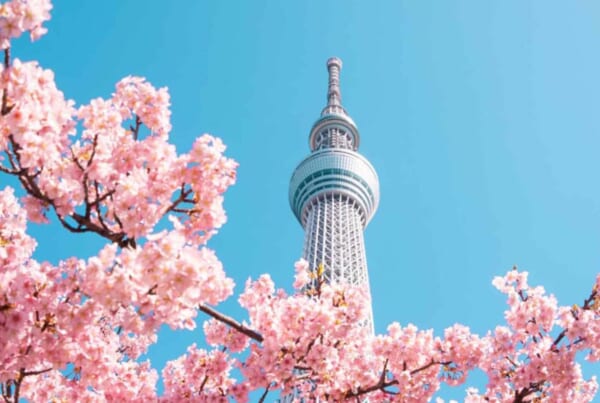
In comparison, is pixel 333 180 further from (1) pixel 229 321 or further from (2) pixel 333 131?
(1) pixel 229 321

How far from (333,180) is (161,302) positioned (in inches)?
2375

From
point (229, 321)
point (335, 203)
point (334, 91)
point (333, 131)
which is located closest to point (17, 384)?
point (229, 321)

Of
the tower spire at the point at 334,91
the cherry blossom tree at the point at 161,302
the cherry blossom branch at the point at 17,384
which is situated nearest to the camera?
the cherry blossom tree at the point at 161,302

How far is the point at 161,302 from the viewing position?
409 cm

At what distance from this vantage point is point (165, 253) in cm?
394

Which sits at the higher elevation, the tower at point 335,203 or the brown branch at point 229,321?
the tower at point 335,203

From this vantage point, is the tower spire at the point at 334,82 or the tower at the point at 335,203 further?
the tower spire at the point at 334,82

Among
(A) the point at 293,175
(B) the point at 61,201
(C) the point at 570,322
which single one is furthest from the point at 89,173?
(A) the point at 293,175

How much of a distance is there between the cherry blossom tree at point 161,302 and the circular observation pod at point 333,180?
56779mm

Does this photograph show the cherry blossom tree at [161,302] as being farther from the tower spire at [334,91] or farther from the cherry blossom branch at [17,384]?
the tower spire at [334,91]

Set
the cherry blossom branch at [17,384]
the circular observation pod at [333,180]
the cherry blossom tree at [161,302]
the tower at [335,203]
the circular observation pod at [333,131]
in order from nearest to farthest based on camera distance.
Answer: the cherry blossom tree at [161,302], the cherry blossom branch at [17,384], the tower at [335,203], the circular observation pod at [333,180], the circular observation pod at [333,131]

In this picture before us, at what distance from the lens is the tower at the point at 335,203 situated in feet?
197

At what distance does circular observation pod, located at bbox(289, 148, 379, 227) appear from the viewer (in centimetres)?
6438

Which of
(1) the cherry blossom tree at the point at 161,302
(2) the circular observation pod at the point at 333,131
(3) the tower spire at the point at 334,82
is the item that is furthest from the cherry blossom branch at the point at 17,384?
(3) the tower spire at the point at 334,82
